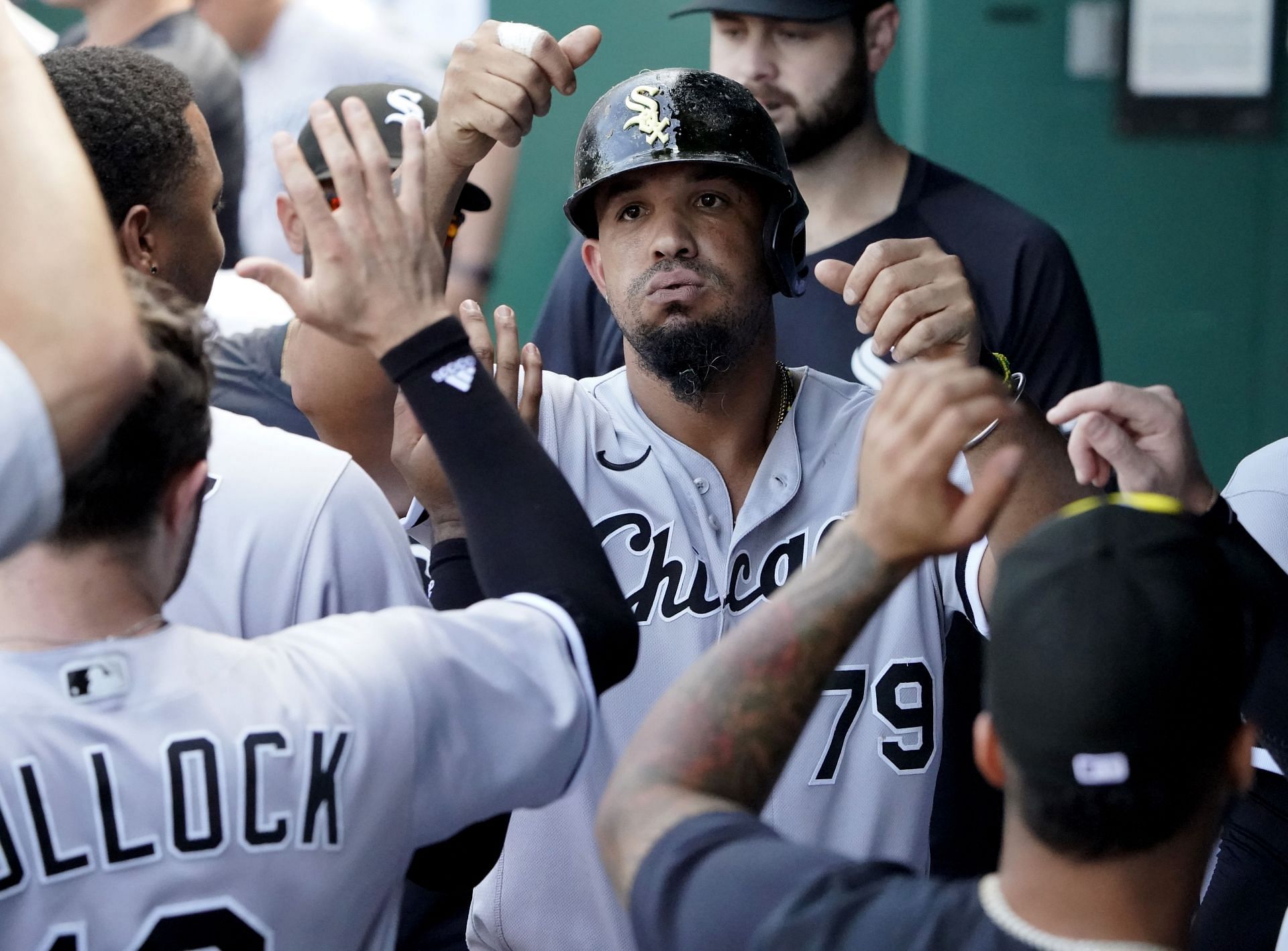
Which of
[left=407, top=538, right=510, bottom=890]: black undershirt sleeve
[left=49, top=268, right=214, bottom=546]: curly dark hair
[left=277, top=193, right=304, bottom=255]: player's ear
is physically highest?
[left=49, top=268, right=214, bottom=546]: curly dark hair

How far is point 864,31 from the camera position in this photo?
3641 mm

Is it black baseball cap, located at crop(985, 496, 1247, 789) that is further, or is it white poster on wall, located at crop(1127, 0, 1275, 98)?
white poster on wall, located at crop(1127, 0, 1275, 98)

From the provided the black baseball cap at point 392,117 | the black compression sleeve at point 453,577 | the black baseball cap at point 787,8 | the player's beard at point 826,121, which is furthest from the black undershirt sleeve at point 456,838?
the black baseball cap at point 787,8

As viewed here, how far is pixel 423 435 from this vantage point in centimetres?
192

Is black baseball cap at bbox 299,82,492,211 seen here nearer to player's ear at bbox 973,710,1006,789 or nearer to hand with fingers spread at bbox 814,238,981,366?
hand with fingers spread at bbox 814,238,981,366

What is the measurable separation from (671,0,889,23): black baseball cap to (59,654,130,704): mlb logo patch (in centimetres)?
260

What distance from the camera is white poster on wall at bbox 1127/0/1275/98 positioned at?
13.2 feet

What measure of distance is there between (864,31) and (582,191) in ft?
4.88

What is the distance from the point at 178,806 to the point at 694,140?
4.73ft

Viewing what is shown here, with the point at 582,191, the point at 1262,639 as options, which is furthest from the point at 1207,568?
the point at 582,191

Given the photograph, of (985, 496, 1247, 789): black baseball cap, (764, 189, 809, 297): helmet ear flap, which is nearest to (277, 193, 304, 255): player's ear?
(764, 189, 809, 297): helmet ear flap

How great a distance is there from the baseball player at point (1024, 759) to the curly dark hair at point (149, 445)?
1.67 feet

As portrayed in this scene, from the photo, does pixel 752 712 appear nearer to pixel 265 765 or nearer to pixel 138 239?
pixel 265 765

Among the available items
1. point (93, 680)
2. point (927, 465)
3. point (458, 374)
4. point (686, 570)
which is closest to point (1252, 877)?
point (686, 570)
